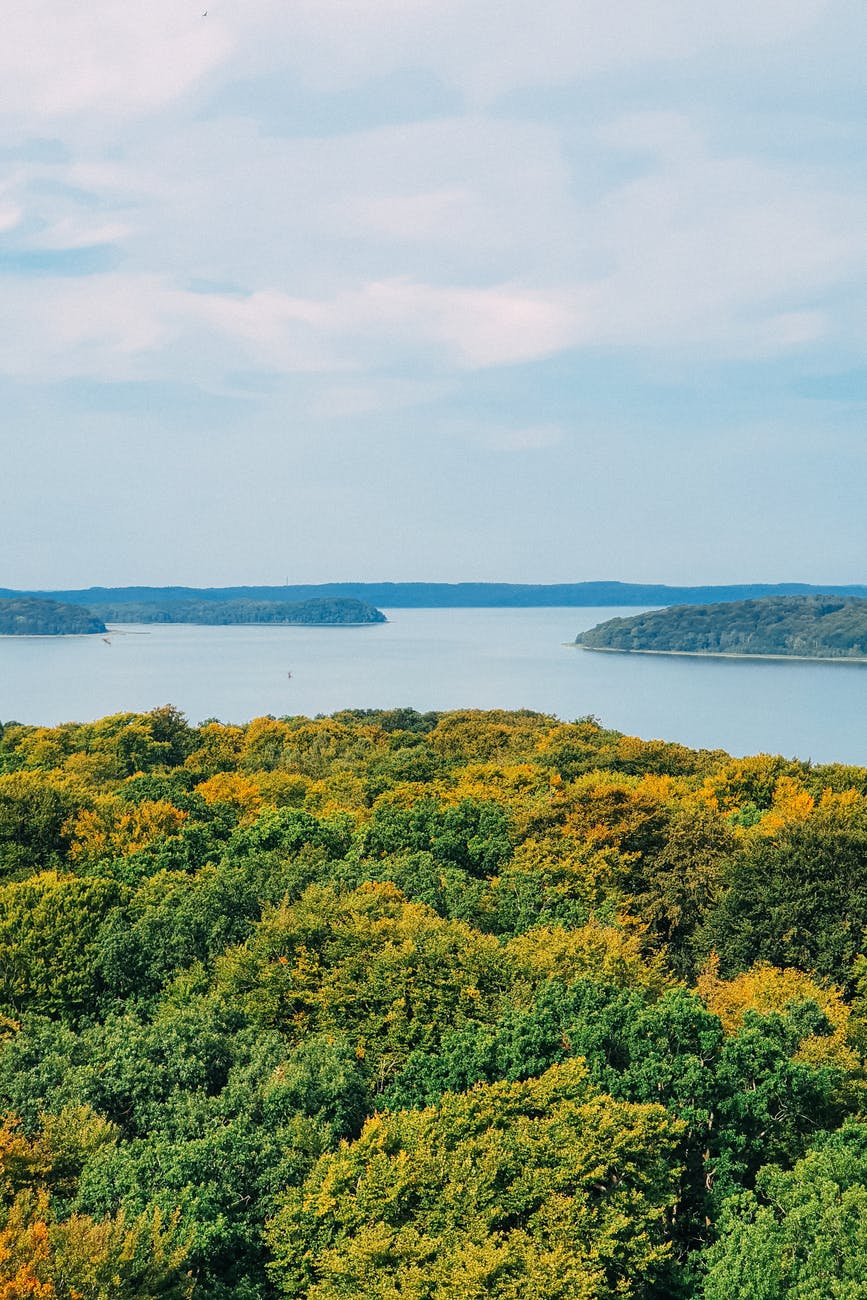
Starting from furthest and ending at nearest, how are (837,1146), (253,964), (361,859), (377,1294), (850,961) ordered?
1. (361,859)
2. (850,961)
3. (253,964)
4. (837,1146)
5. (377,1294)

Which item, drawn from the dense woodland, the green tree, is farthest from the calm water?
the green tree

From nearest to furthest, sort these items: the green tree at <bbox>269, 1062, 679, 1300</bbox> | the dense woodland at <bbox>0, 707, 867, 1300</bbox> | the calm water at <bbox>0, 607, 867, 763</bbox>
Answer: the green tree at <bbox>269, 1062, 679, 1300</bbox> → the dense woodland at <bbox>0, 707, 867, 1300</bbox> → the calm water at <bbox>0, 607, 867, 763</bbox>

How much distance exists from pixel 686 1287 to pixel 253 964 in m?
11.6

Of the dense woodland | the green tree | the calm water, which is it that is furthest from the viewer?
the calm water

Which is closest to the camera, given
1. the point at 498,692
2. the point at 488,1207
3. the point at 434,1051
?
the point at 488,1207

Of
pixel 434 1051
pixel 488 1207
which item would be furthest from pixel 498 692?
pixel 488 1207

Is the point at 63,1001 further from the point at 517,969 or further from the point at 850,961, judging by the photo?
the point at 850,961

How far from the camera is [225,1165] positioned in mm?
16062

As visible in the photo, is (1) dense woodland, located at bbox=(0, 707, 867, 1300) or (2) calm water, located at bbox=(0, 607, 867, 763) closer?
(1) dense woodland, located at bbox=(0, 707, 867, 1300)

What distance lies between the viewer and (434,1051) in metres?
20.0

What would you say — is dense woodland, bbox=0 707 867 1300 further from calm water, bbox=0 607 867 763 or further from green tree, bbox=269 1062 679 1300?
calm water, bbox=0 607 867 763

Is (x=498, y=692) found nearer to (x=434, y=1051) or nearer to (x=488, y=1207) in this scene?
(x=434, y=1051)

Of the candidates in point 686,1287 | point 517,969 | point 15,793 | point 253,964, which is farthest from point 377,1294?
point 15,793

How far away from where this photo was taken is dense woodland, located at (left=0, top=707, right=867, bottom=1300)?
1396 cm
